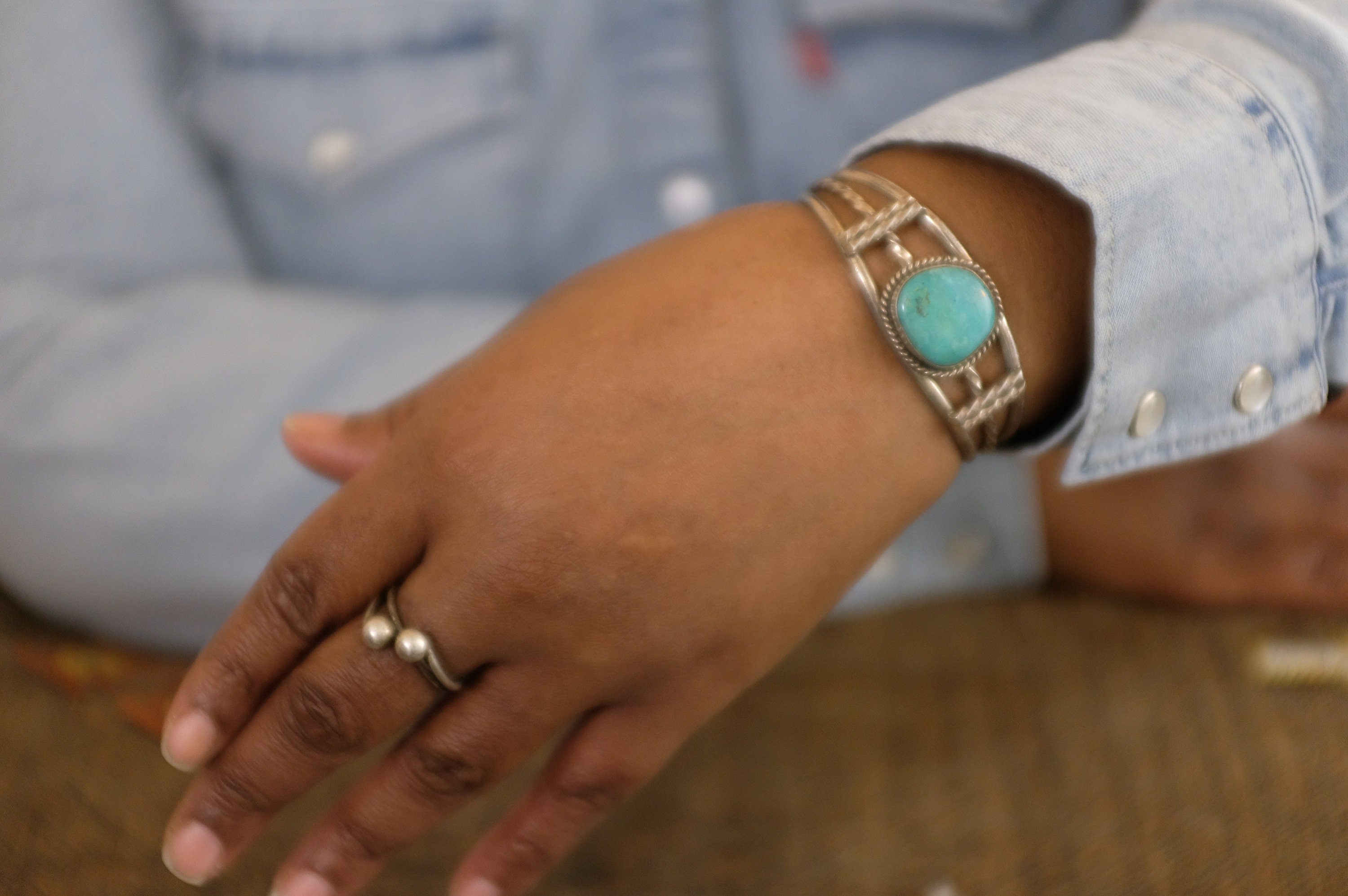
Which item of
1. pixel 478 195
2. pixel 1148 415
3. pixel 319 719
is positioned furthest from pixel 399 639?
pixel 478 195

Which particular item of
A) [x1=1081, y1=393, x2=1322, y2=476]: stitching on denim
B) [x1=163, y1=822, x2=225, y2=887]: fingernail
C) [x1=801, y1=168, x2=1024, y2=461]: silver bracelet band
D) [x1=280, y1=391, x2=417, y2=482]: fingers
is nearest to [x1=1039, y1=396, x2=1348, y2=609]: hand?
[x1=1081, y1=393, x2=1322, y2=476]: stitching on denim

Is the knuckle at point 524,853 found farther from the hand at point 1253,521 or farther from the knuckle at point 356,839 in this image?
the hand at point 1253,521

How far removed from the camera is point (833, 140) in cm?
83

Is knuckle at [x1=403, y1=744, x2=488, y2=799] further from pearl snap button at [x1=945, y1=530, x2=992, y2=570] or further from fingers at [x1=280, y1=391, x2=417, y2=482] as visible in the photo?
pearl snap button at [x1=945, y1=530, x2=992, y2=570]

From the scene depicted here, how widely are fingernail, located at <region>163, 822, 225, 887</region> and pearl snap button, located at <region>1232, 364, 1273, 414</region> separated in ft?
1.84

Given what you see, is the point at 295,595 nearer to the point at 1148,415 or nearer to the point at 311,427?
the point at 311,427

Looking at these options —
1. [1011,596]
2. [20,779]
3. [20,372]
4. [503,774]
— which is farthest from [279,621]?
[1011,596]

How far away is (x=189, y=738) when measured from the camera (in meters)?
0.45

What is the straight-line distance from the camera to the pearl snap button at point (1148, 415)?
1.58 ft

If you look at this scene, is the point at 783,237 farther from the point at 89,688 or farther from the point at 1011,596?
the point at 89,688

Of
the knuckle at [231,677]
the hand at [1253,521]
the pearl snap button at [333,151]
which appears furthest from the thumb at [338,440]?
the hand at [1253,521]

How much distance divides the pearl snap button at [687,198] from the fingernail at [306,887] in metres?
0.58

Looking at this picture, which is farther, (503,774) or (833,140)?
(833,140)

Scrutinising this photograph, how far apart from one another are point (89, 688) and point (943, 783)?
1.89ft
